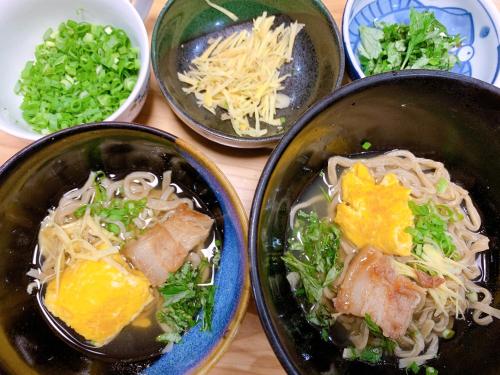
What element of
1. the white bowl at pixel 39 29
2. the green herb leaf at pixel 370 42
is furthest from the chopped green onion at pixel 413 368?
the white bowl at pixel 39 29

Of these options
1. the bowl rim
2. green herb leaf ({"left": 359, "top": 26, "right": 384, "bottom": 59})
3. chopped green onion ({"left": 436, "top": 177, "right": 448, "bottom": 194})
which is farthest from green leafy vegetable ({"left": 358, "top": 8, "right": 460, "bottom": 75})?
chopped green onion ({"left": 436, "top": 177, "right": 448, "bottom": 194})

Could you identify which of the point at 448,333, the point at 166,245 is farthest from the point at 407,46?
the point at 166,245

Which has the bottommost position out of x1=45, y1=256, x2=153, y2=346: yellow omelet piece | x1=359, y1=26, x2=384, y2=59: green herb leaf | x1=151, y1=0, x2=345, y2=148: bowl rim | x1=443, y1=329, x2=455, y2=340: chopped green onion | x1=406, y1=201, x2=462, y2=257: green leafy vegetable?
x1=45, y1=256, x2=153, y2=346: yellow omelet piece

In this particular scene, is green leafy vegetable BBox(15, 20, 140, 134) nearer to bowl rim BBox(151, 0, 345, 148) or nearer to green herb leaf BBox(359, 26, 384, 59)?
bowl rim BBox(151, 0, 345, 148)

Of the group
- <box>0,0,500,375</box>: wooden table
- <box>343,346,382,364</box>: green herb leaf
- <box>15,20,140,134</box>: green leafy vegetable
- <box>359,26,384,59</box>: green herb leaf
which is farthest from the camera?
<box>359,26,384,59</box>: green herb leaf

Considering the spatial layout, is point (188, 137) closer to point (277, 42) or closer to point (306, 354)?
→ point (277, 42)

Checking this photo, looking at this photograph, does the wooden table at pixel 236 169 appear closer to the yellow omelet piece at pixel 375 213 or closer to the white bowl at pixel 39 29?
the white bowl at pixel 39 29
